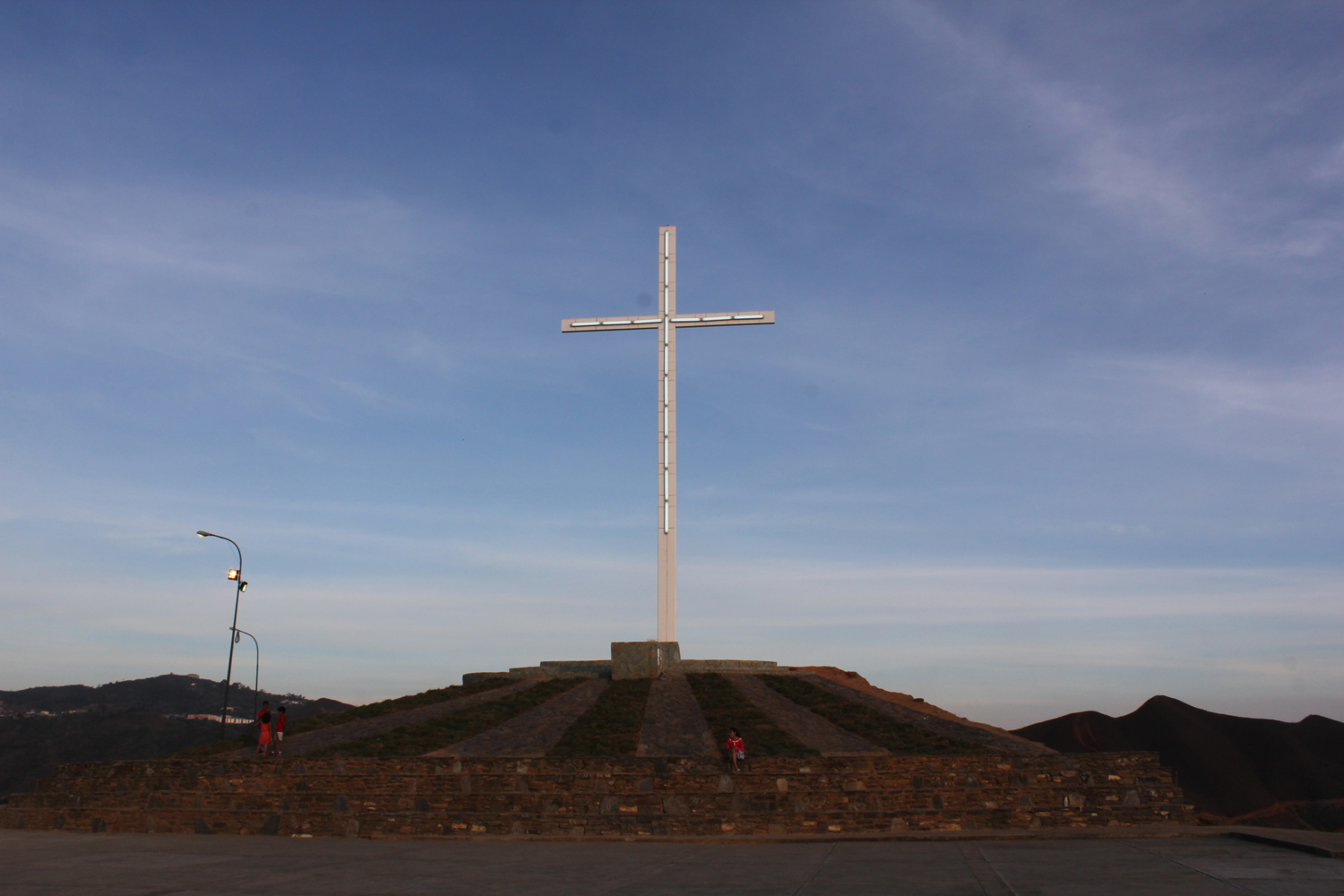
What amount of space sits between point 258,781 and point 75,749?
117 metres

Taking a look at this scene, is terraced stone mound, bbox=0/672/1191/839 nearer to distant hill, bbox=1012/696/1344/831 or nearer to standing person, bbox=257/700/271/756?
standing person, bbox=257/700/271/756

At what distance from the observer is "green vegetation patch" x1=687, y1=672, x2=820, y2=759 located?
2128 centimetres

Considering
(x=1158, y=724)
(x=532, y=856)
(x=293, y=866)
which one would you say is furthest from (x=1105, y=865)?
(x=1158, y=724)

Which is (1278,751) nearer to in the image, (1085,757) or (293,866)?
(1085,757)

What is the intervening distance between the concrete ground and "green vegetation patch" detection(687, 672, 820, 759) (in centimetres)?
466

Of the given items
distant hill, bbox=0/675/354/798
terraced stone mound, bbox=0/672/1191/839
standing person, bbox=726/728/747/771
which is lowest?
distant hill, bbox=0/675/354/798

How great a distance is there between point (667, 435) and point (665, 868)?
17955 millimetres

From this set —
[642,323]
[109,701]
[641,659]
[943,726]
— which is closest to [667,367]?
[642,323]

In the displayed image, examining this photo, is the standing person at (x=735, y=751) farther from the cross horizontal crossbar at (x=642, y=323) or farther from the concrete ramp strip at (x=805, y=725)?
the cross horizontal crossbar at (x=642, y=323)

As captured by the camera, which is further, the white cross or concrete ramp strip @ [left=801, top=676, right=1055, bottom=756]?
the white cross

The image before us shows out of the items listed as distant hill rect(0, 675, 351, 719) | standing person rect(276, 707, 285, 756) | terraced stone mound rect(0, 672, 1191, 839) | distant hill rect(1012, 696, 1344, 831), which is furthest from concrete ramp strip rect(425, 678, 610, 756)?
distant hill rect(0, 675, 351, 719)

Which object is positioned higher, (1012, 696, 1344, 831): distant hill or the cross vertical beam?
the cross vertical beam

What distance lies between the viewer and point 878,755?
2008 cm

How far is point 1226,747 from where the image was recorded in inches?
2250
